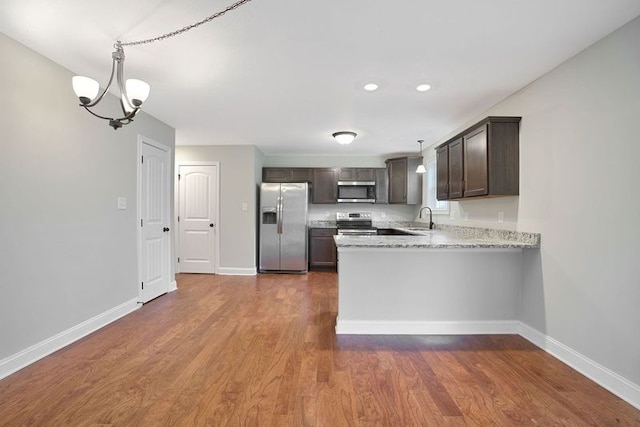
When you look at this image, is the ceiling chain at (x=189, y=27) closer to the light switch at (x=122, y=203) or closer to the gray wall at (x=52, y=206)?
the gray wall at (x=52, y=206)

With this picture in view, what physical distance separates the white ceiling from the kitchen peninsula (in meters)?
1.49

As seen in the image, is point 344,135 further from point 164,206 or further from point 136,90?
point 136,90

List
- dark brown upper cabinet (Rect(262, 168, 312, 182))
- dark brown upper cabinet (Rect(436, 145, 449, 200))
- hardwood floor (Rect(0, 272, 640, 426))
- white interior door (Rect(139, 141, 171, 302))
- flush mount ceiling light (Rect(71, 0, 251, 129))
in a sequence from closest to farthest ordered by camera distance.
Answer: hardwood floor (Rect(0, 272, 640, 426)) → flush mount ceiling light (Rect(71, 0, 251, 129)) → white interior door (Rect(139, 141, 171, 302)) → dark brown upper cabinet (Rect(436, 145, 449, 200)) → dark brown upper cabinet (Rect(262, 168, 312, 182))

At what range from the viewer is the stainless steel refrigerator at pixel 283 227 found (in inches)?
216

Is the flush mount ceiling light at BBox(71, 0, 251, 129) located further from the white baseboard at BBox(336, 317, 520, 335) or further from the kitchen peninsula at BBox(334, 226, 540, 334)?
the white baseboard at BBox(336, 317, 520, 335)

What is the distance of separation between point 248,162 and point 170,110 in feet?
6.02

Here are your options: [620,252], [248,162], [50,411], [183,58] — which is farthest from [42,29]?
[620,252]

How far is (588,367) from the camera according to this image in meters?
2.11

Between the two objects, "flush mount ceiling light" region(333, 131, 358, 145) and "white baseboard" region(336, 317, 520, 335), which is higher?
"flush mount ceiling light" region(333, 131, 358, 145)

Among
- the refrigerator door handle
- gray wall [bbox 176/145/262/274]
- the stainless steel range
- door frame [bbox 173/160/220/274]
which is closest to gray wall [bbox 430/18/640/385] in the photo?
the stainless steel range

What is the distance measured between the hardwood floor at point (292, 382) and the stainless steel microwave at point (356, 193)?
11.1ft

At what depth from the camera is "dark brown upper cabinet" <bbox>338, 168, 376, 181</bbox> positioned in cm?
606

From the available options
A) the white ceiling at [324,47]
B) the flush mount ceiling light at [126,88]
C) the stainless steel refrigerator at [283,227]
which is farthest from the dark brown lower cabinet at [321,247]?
the flush mount ceiling light at [126,88]

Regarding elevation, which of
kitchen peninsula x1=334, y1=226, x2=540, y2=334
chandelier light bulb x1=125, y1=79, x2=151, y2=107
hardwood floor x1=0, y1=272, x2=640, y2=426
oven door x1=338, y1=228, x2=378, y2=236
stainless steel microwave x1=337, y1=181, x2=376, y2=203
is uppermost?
chandelier light bulb x1=125, y1=79, x2=151, y2=107
